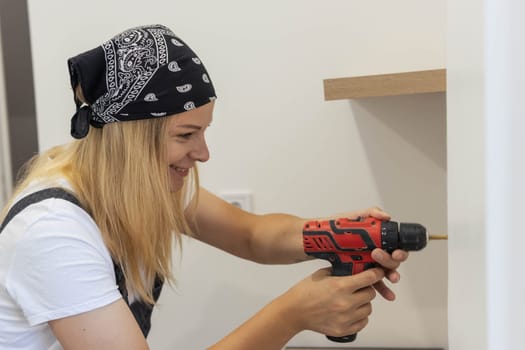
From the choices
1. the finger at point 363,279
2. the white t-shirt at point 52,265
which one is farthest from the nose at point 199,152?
the finger at point 363,279

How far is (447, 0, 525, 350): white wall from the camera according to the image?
12.9 inches

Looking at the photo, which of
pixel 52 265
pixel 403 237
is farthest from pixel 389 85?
pixel 52 265

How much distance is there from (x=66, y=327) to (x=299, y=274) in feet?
1.98

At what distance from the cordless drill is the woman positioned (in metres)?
0.02

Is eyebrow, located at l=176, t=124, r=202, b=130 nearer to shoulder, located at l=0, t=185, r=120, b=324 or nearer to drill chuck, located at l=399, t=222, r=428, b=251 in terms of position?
shoulder, located at l=0, t=185, r=120, b=324

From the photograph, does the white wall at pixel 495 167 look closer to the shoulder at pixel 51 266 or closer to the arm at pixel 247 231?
the shoulder at pixel 51 266

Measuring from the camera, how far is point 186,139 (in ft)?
2.94

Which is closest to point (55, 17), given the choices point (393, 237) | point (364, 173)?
point (364, 173)

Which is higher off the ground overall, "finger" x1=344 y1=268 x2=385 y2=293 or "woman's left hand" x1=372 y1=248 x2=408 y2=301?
"woman's left hand" x1=372 y1=248 x2=408 y2=301

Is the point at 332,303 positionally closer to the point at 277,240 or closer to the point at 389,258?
the point at 389,258

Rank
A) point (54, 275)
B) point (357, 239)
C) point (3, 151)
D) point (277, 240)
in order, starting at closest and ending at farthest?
point (54, 275) → point (357, 239) → point (277, 240) → point (3, 151)

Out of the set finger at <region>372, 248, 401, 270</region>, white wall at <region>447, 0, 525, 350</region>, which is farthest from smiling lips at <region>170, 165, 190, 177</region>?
white wall at <region>447, 0, 525, 350</region>

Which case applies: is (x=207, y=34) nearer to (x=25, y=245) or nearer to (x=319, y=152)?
(x=319, y=152)

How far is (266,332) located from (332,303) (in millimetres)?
112
